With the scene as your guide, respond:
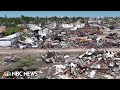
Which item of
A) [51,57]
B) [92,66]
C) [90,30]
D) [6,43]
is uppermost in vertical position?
[90,30]

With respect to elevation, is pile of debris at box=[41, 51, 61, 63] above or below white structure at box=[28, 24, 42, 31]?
below

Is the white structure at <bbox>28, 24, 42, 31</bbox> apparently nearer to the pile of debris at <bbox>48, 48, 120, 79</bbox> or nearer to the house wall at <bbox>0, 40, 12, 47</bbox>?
the house wall at <bbox>0, 40, 12, 47</bbox>

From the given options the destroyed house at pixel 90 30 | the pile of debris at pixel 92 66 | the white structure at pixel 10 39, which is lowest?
the pile of debris at pixel 92 66

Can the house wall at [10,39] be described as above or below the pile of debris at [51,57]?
above

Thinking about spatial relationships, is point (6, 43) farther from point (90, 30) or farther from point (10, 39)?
point (90, 30)

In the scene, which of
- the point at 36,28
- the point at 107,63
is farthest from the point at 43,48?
the point at 107,63

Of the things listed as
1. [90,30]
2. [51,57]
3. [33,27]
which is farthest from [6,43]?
[90,30]

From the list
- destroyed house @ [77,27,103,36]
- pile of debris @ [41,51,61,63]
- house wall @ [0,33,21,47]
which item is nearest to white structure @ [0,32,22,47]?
house wall @ [0,33,21,47]

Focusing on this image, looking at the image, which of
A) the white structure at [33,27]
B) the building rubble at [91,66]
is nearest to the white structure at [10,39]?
the white structure at [33,27]

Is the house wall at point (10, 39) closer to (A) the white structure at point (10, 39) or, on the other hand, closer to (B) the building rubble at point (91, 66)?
(A) the white structure at point (10, 39)

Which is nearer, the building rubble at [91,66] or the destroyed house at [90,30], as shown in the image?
the building rubble at [91,66]

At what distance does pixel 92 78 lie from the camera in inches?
368
